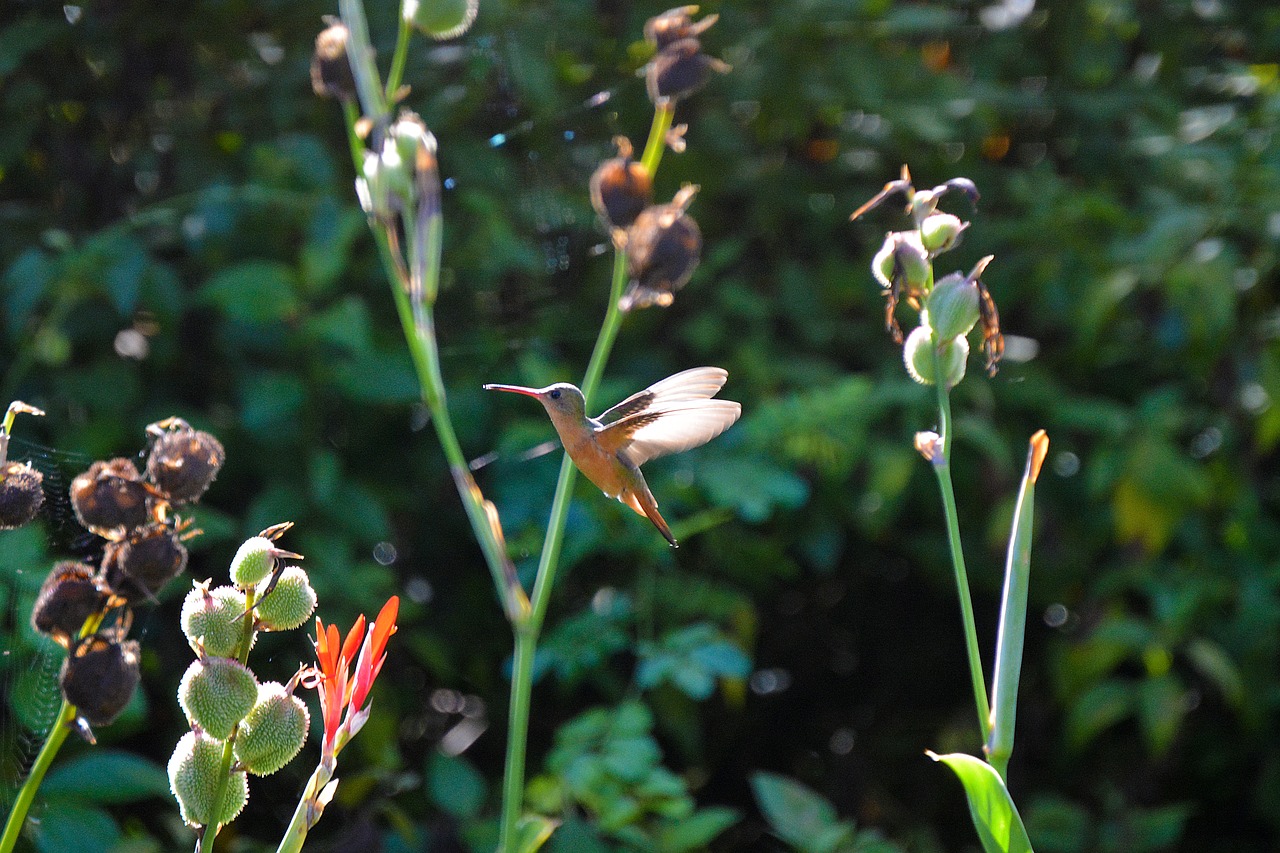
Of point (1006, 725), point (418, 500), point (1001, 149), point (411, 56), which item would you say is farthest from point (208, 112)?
point (1006, 725)

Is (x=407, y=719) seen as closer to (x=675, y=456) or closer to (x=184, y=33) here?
(x=675, y=456)

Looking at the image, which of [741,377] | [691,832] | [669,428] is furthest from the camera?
[741,377]

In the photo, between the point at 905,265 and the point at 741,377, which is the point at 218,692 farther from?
the point at 741,377

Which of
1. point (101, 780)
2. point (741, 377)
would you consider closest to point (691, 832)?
point (101, 780)

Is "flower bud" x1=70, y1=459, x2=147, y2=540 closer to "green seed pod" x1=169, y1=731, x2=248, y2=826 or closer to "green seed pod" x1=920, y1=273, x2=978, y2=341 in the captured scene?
"green seed pod" x1=169, y1=731, x2=248, y2=826

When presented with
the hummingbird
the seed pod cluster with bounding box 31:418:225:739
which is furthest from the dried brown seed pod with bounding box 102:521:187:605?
the hummingbird
